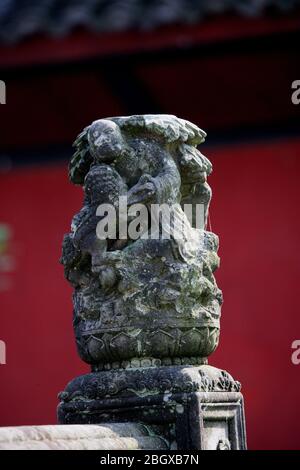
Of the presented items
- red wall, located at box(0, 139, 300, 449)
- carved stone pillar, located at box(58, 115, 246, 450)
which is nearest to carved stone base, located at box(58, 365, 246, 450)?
carved stone pillar, located at box(58, 115, 246, 450)

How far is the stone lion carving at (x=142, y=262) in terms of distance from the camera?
166 inches

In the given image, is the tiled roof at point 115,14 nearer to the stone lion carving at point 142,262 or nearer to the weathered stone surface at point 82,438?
the stone lion carving at point 142,262

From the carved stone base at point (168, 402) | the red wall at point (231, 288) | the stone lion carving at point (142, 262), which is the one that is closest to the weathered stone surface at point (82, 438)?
the carved stone base at point (168, 402)

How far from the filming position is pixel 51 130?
8.77 m

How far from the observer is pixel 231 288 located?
7867 millimetres

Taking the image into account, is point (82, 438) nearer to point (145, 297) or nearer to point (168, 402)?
point (168, 402)

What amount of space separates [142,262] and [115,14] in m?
3.43

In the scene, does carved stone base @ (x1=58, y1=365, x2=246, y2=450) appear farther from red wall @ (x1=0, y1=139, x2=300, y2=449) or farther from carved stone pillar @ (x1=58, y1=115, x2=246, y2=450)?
red wall @ (x1=0, y1=139, x2=300, y2=449)

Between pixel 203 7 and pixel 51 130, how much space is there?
190 cm

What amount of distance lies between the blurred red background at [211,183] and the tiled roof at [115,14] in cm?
8

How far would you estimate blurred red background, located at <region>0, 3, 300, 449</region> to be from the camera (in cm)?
759

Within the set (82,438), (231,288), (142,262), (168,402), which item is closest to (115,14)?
(231,288)

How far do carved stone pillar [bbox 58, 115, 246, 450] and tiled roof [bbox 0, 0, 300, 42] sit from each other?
2.90 metres
